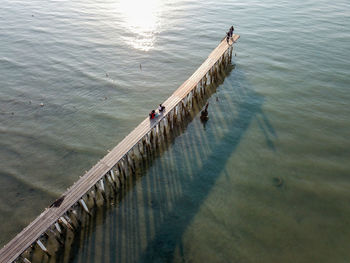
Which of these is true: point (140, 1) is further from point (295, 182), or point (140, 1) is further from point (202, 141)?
point (295, 182)

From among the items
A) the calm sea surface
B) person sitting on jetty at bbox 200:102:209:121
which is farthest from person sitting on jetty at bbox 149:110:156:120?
person sitting on jetty at bbox 200:102:209:121

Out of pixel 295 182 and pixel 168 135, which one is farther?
pixel 168 135

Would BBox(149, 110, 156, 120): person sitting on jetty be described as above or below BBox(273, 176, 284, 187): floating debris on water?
above

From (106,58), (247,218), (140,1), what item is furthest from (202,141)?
(140,1)

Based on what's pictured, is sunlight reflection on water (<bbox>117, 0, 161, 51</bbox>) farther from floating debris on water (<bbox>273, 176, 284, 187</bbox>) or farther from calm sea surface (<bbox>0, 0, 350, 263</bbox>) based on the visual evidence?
floating debris on water (<bbox>273, 176, 284, 187</bbox>)

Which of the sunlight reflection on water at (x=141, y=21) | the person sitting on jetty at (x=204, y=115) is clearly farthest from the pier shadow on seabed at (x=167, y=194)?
the sunlight reflection on water at (x=141, y=21)
